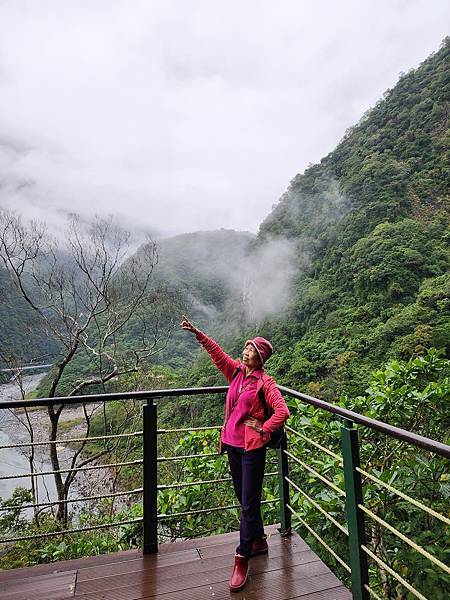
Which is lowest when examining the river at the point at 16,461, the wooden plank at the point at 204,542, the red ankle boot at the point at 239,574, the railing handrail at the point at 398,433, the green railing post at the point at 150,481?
the river at the point at 16,461

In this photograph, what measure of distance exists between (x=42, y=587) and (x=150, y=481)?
626 millimetres

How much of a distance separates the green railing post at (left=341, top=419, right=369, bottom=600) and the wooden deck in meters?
0.23

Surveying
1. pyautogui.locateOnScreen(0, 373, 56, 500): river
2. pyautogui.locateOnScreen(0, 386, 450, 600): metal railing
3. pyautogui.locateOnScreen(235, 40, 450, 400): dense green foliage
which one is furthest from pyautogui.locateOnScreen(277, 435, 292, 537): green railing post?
pyautogui.locateOnScreen(235, 40, 450, 400): dense green foliage

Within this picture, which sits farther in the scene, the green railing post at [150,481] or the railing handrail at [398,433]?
the green railing post at [150,481]

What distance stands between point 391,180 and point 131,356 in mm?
25834

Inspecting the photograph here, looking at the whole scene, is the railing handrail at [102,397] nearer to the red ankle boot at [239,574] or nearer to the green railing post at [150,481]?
the green railing post at [150,481]

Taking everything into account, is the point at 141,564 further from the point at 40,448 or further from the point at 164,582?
the point at 40,448

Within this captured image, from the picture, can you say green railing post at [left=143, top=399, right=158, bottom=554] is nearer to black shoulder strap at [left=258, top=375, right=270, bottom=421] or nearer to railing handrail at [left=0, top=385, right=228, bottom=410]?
railing handrail at [left=0, top=385, right=228, bottom=410]

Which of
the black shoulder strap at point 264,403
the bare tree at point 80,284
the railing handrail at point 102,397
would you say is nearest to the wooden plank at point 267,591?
the black shoulder strap at point 264,403

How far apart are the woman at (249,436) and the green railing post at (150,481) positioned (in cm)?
43

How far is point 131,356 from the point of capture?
29.4 ft

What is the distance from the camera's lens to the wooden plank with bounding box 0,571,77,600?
167 cm

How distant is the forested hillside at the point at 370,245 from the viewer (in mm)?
16500

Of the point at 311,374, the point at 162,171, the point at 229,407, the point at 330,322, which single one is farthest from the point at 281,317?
the point at 229,407
